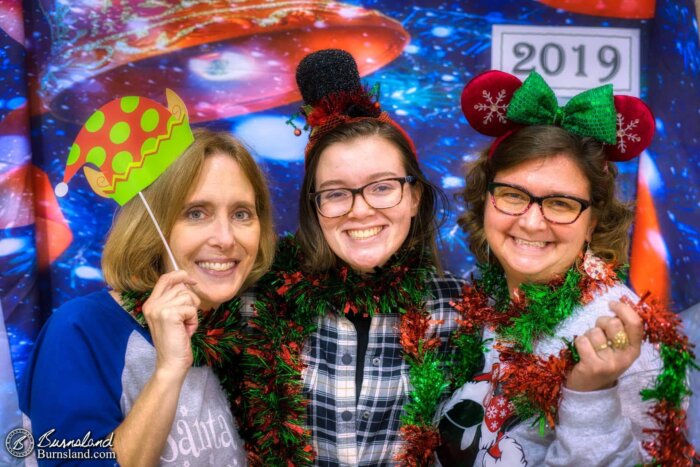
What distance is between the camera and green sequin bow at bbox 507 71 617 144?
201cm

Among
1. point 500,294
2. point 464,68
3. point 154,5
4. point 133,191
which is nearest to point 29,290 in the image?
point 133,191

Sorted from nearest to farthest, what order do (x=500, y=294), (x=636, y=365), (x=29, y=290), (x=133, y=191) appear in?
(x=636, y=365), (x=133, y=191), (x=500, y=294), (x=29, y=290)

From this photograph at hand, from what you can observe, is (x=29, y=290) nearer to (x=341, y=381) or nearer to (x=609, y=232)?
(x=341, y=381)

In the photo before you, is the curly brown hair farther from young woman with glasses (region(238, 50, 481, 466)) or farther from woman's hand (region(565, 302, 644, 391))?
woman's hand (region(565, 302, 644, 391))

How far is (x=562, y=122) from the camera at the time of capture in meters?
2.09

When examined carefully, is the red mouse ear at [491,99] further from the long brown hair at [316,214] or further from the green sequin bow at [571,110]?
the long brown hair at [316,214]

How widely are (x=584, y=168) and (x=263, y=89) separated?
1.67m

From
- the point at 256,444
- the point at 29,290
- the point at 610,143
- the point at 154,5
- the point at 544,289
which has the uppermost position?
the point at 154,5

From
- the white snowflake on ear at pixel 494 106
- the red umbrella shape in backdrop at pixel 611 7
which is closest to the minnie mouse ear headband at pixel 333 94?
the white snowflake on ear at pixel 494 106

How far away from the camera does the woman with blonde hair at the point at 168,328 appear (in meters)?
1.80

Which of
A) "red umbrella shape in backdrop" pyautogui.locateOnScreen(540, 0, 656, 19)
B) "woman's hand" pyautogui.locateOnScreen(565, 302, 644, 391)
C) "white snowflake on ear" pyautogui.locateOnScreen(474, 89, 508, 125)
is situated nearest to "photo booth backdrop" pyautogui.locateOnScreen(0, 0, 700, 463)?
"red umbrella shape in backdrop" pyautogui.locateOnScreen(540, 0, 656, 19)

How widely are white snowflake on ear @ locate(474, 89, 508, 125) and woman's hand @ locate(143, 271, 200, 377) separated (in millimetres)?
1149

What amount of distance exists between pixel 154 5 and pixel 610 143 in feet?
6.99

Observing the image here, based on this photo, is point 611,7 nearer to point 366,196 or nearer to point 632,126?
point 632,126
